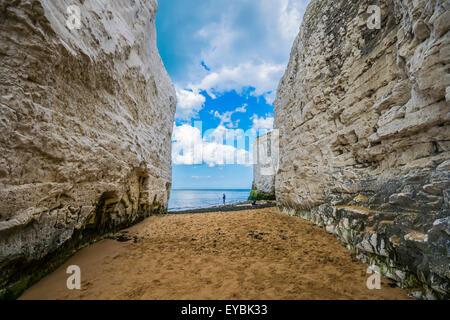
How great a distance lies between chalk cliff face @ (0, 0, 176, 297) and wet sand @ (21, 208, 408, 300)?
65cm

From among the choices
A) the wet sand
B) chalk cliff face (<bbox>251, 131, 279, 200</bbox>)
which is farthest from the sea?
the wet sand

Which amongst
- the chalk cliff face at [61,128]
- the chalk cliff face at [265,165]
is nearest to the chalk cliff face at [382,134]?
the chalk cliff face at [61,128]

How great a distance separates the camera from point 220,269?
11.9 feet

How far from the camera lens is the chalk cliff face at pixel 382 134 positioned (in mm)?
2670

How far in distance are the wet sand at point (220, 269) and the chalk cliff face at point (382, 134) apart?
2.33 ft


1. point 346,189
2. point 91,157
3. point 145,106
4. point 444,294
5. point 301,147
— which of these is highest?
point 145,106

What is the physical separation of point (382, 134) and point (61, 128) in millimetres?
6677

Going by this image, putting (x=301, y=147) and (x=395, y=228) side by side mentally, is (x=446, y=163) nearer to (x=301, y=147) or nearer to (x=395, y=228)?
(x=395, y=228)

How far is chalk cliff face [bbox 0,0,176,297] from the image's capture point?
2648 millimetres

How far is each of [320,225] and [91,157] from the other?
274 inches

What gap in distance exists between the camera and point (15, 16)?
2.64 m

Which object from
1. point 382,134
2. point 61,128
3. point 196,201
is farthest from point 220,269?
point 196,201

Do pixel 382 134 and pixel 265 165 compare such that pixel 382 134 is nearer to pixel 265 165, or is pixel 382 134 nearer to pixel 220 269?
pixel 220 269
